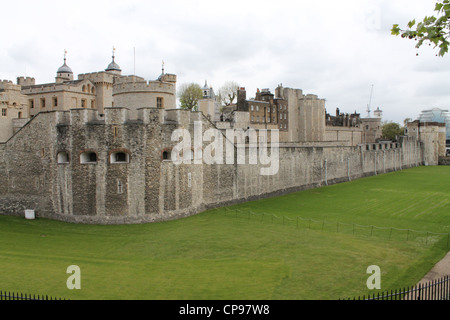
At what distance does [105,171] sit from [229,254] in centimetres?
1021

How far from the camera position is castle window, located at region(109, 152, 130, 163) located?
82.0 ft

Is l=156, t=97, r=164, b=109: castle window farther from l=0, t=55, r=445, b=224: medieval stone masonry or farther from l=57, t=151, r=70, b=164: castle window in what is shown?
l=57, t=151, r=70, b=164: castle window

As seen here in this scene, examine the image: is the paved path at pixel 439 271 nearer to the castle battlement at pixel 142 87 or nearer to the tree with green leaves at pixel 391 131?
the castle battlement at pixel 142 87

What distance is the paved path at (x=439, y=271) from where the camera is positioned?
14.9 m

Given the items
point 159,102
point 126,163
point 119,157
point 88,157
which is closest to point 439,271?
point 126,163

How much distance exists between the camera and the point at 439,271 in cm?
1570

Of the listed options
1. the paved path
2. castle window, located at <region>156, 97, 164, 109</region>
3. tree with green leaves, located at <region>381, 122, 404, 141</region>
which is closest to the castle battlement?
castle window, located at <region>156, 97, 164, 109</region>

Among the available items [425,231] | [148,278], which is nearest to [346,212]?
[425,231]

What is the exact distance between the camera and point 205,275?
15.7 metres

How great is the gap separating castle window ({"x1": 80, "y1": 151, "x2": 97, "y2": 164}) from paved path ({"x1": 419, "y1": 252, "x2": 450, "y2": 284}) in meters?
18.7

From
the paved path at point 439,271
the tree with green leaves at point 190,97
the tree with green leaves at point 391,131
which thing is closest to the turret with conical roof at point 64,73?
the tree with green leaves at point 190,97

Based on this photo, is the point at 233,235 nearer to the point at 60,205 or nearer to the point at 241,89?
the point at 60,205

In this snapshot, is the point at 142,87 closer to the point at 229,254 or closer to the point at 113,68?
the point at 229,254
